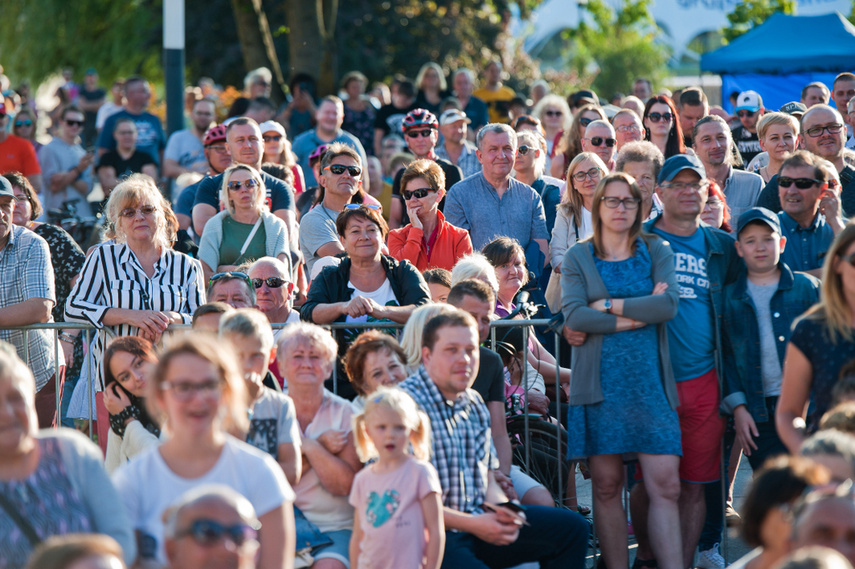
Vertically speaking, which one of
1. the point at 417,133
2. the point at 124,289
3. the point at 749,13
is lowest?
the point at 124,289

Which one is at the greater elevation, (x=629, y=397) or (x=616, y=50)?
(x=616, y=50)

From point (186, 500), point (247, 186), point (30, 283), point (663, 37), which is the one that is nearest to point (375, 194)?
point (247, 186)

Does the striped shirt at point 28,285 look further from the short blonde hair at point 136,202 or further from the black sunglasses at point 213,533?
the black sunglasses at point 213,533

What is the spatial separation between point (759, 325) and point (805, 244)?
0.70 m

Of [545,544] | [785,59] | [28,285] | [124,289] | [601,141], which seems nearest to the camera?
[545,544]

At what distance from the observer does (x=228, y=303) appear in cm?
587

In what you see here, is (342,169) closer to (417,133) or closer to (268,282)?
(417,133)

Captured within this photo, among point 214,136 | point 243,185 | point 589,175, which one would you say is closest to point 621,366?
point 589,175

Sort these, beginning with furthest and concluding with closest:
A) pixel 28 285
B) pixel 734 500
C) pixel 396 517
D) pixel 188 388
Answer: pixel 734 500 < pixel 28 285 < pixel 396 517 < pixel 188 388

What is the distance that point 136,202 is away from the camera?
6094 mm

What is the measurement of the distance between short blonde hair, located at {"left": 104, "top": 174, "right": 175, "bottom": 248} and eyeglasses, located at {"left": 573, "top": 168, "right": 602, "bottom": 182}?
263 centimetres

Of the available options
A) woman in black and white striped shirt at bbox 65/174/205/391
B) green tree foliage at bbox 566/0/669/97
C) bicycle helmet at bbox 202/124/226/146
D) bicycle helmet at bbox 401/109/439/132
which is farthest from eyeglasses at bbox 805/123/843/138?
green tree foliage at bbox 566/0/669/97

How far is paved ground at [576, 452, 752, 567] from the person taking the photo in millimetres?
5969

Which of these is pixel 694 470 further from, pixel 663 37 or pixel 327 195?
pixel 663 37
